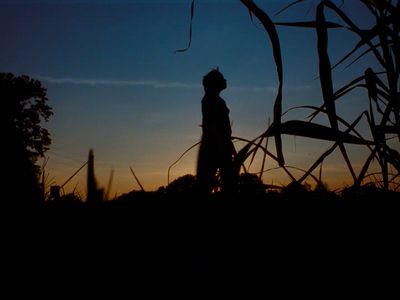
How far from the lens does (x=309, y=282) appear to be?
35.6 inches

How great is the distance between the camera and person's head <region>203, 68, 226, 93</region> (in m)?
4.16

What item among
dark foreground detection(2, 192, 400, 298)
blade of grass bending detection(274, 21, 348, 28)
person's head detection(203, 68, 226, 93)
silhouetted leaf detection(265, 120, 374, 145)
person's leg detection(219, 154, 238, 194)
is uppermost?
person's head detection(203, 68, 226, 93)

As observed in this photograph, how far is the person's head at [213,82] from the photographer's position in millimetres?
4160

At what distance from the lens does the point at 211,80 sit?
4.16 meters

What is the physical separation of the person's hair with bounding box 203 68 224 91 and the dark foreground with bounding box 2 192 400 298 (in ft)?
9.36

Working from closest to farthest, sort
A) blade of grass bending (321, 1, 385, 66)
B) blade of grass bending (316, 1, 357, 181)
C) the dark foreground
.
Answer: the dark foreground
blade of grass bending (316, 1, 357, 181)
blade of grass bending (321, 1, 385, 66)

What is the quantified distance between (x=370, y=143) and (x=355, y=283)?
0.40 meters

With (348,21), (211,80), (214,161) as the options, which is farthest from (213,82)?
(214,161)

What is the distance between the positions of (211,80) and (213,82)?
0.03 metres

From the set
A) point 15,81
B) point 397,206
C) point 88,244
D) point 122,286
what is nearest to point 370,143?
point 397,206

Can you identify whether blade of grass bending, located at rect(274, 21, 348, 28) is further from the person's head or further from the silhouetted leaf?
the person's head

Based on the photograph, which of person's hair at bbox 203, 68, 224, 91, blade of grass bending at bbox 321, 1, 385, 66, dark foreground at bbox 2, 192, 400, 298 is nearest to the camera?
dark foreground at bbox 2, 192, 400, 298

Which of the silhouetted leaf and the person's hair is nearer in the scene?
the silhouetted leaf

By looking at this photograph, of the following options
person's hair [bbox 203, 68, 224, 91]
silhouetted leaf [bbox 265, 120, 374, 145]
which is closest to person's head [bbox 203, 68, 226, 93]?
person's hair [bbox 203, 68, 224, 91]
